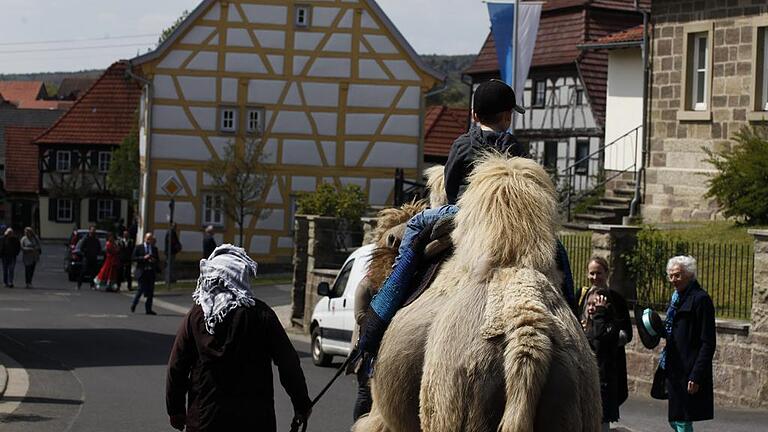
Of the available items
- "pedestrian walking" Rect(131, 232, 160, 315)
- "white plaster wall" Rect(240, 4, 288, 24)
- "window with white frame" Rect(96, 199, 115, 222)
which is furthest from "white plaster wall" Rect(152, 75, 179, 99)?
"window with white frame" Rect(96, 199, 115, 222)

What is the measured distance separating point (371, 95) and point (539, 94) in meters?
9.88

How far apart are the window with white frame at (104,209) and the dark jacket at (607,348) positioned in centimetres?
7436

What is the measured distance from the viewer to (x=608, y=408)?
11688mm

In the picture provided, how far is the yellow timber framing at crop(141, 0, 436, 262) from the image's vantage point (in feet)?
161

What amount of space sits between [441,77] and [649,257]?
105 ft

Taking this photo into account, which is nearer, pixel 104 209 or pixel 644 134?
pixel 644 134

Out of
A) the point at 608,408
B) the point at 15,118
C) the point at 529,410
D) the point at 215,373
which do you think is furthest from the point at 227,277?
the point at 15,118

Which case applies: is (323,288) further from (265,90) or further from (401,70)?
(401,70)

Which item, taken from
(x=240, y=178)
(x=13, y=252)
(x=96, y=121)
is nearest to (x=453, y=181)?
(x=13, y=252)

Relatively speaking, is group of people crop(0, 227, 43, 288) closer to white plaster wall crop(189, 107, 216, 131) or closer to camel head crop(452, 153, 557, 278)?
white plaster wall crop(189, 107, 216, 131)

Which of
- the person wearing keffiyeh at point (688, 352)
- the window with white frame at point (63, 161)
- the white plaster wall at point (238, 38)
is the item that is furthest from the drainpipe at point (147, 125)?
the person wearing keffiyeh at point (688, 352)

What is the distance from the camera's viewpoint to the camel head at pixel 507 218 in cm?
628

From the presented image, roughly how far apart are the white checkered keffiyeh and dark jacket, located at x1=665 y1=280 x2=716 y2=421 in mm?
4960

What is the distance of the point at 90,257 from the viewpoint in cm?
4369
